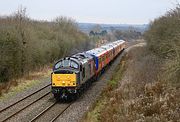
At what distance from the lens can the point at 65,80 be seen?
23.0 m

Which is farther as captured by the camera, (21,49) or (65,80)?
(21,49)

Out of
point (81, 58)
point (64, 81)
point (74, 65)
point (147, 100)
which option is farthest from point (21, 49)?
point (147, 100)

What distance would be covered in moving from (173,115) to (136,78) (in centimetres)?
1007

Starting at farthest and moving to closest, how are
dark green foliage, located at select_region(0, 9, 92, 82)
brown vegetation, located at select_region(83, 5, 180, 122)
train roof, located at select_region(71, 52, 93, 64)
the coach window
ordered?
dark green foliage, located at select_region(0, 9, 92, 82), train roof, located at select_region(71, 52, 93, 64), the coach window, brown vegetation, located at select_region(83, 5, 180, 122)

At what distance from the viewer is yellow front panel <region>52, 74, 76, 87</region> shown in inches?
903

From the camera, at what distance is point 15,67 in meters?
37.2

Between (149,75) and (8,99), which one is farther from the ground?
(149,75)

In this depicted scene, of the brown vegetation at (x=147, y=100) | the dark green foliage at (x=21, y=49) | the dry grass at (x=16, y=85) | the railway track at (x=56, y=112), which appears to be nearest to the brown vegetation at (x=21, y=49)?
the dark green foliage at (x=21, y=49)

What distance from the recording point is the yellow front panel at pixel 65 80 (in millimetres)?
22925

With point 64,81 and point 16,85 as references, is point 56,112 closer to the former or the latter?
point 64,81

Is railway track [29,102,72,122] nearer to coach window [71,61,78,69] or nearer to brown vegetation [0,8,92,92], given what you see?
coach window [71,61,78,69]

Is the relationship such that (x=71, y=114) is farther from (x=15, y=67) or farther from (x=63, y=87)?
(x=15, y=67)

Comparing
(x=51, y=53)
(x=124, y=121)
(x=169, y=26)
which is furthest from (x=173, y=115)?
(x=51, y=53)

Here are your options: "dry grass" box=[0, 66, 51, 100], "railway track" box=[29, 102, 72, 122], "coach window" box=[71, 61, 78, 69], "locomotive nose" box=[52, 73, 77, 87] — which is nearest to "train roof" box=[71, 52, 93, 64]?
"coach window" box=[71, 61, 78, 69]
